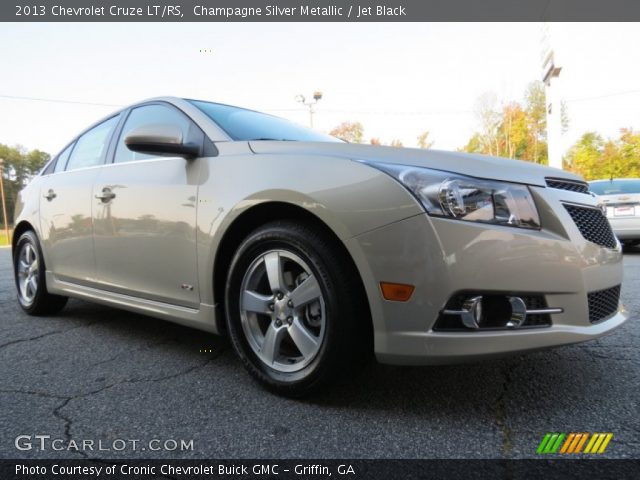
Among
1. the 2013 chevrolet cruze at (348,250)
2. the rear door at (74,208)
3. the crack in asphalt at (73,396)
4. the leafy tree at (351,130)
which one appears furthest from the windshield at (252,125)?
the leafy tree at (351,130)

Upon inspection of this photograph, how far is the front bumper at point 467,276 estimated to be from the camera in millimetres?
1499

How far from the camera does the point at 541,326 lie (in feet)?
5.11

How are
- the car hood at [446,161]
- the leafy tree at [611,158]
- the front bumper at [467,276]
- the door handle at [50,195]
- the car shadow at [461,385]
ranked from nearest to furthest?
the front bumper at [467,276], the car hood at [446,161], the car shadow at [461,385], the door handle at [50,195], the leafy tree at [611,158]

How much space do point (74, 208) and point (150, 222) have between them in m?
1.01

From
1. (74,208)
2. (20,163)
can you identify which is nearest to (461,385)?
(74,208)

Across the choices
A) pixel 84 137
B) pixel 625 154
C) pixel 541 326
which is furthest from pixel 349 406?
pixel 625 154

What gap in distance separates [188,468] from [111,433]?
402 mm

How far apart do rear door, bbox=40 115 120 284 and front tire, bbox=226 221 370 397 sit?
1419 millimetres

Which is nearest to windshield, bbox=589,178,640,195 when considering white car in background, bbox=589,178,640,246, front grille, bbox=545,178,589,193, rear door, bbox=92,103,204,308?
white car in background, bbox=589,178,640,246

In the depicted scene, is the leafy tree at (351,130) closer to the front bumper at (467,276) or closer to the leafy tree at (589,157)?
the leafy tree at (589,157)

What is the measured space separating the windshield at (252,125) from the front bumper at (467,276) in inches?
42.4

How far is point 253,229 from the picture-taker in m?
2.04

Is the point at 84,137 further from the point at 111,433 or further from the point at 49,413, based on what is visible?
the point at 111,433

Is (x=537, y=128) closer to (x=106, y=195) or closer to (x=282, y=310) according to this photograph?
(x=106, y=195)
